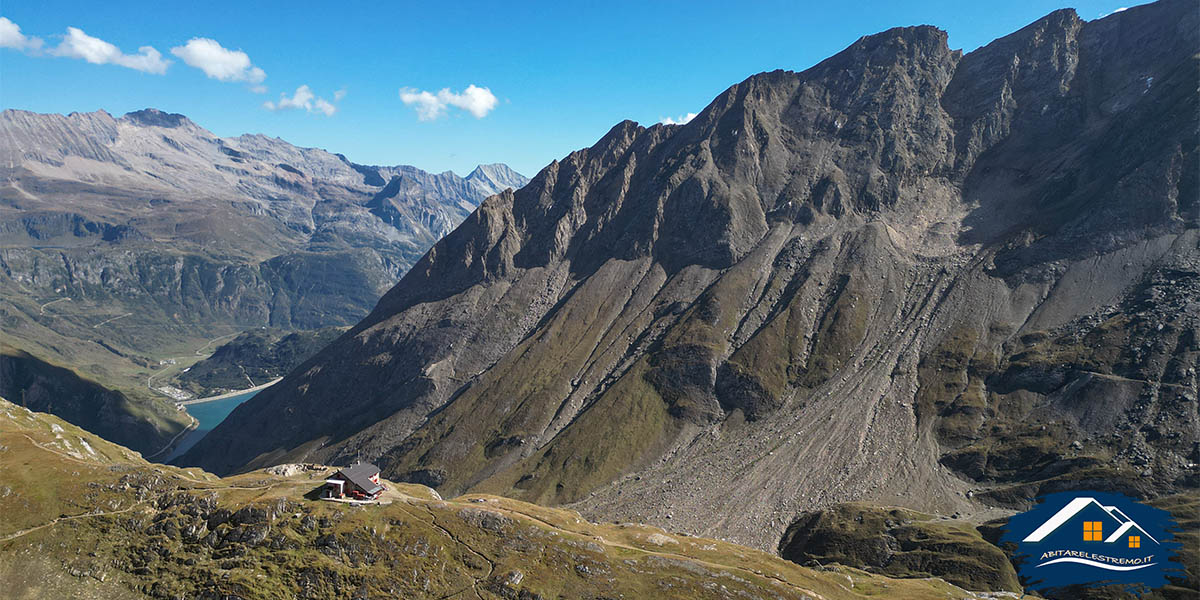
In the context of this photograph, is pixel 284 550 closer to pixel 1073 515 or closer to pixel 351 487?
pixel 351 487

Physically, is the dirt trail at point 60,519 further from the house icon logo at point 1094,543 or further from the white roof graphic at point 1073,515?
the white roof graphic at point 1073,515

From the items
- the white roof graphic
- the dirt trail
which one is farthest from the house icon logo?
the dirt trail

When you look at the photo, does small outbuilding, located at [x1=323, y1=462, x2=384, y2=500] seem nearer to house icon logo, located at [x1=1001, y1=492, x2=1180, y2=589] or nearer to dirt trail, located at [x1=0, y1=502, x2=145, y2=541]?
dirt trail, located at [x1=0, y1=502, x2=145, y2=541]

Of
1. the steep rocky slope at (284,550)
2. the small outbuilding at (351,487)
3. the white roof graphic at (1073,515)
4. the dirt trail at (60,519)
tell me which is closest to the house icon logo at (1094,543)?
the white roof graphic at (1073,515)

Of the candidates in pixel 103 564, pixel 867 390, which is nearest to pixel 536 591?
pixel 103 564

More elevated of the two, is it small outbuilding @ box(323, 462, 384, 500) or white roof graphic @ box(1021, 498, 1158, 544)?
white roof graphic @ box(1021, 498, 1158, 544)

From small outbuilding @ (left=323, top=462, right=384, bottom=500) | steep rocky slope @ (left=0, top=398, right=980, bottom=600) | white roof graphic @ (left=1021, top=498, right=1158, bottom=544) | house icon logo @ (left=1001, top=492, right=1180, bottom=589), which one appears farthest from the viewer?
white roof graphic @ (left=1021, top=498, right=1158, bottom=544)

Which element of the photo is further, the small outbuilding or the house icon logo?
the house icon logo
